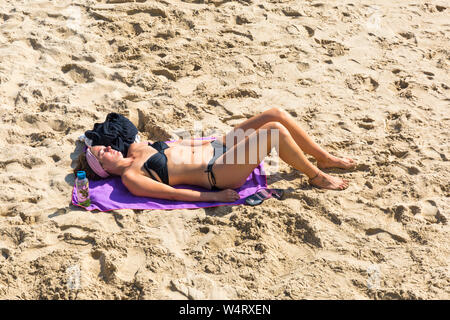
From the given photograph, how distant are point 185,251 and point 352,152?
5.78 ft

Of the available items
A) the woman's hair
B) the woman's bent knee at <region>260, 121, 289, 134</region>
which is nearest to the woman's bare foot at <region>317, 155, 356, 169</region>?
the woman's bent knee at <region>260, 121, 289, 134</region>

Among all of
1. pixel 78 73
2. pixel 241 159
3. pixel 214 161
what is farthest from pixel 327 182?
pixel 78 73

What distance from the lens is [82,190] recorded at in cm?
396

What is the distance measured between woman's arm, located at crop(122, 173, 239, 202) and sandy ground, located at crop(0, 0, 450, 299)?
0.38 ft

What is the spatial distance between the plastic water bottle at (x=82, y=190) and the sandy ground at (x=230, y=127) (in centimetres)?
8

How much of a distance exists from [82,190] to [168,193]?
2.11 feet

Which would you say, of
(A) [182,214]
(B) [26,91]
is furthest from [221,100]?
(B) [26,91]

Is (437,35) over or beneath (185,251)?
over

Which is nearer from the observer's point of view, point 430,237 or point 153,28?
point 430,237

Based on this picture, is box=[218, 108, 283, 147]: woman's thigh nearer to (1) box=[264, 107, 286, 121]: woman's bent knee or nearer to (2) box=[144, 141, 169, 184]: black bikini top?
(1) box=[264, 107, 286, 121]: woman's bent knee

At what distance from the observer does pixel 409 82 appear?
17.1ft

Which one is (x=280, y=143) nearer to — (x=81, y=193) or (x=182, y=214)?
(x=182, y=214)

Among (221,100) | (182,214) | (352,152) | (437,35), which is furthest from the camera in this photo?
(437,35)
